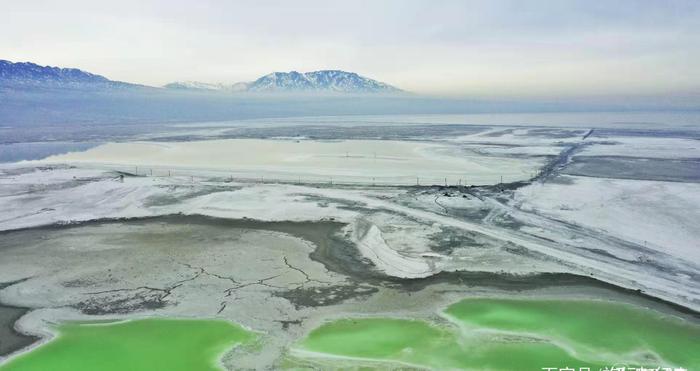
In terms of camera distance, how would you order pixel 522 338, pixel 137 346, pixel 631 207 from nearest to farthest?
1. pixel 137 346
2. pixel 522 338
3. pixel 631 207

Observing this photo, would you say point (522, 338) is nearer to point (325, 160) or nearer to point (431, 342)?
point (431, 342)

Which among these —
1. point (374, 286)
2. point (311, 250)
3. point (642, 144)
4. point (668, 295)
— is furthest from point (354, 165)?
point (642, 144)

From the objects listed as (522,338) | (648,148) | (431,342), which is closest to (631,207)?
(522,338)

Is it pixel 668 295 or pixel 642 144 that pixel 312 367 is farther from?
pixel 642 144

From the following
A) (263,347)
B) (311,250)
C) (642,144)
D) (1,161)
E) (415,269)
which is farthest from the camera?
(642,144)

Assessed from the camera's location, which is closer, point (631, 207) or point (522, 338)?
point (522, 338)
